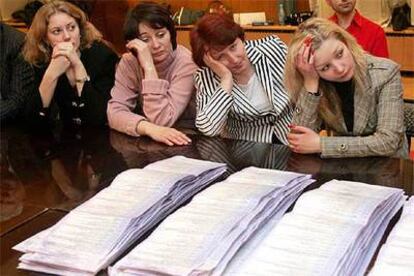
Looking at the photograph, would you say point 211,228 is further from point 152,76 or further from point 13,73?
point 13,73

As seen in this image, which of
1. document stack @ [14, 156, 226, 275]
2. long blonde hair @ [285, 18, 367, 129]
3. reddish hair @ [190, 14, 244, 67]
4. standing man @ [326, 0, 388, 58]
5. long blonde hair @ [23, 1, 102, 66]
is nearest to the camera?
document stack @ [14, 156, 226, 275]

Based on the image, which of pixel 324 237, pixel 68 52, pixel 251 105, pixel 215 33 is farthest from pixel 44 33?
pixel 324 237

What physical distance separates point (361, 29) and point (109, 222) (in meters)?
1.87

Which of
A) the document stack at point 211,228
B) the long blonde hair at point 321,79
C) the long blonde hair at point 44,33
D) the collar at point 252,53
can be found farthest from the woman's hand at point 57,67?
the document stack at point 211,228

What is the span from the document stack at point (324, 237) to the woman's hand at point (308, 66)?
61 centimetres

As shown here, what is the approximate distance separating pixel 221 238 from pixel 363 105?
0.86 meters

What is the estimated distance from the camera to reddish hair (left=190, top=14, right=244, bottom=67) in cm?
176

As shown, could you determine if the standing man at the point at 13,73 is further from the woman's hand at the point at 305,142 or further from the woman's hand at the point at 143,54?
the woman's hand at the point at 305,142

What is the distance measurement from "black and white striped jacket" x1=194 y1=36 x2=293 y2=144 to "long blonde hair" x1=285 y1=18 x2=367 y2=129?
6.8 inches

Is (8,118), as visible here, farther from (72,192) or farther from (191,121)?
(72,192)

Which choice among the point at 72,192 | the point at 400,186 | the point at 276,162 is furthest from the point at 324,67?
the point at 72,192

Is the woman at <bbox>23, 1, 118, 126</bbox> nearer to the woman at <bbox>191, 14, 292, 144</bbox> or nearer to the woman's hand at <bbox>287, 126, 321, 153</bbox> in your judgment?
the woman at <bbox>191, 14, 292, 144</bbox>

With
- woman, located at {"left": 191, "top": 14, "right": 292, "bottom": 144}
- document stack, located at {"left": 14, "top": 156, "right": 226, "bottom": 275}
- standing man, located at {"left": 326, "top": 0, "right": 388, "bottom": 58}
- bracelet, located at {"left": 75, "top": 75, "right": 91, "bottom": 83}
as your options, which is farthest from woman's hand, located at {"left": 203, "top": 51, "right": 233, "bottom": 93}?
standing man, located at {"left": 326, "top": 0, "right": 388, "bottom": 58}

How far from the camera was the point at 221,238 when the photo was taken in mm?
885
